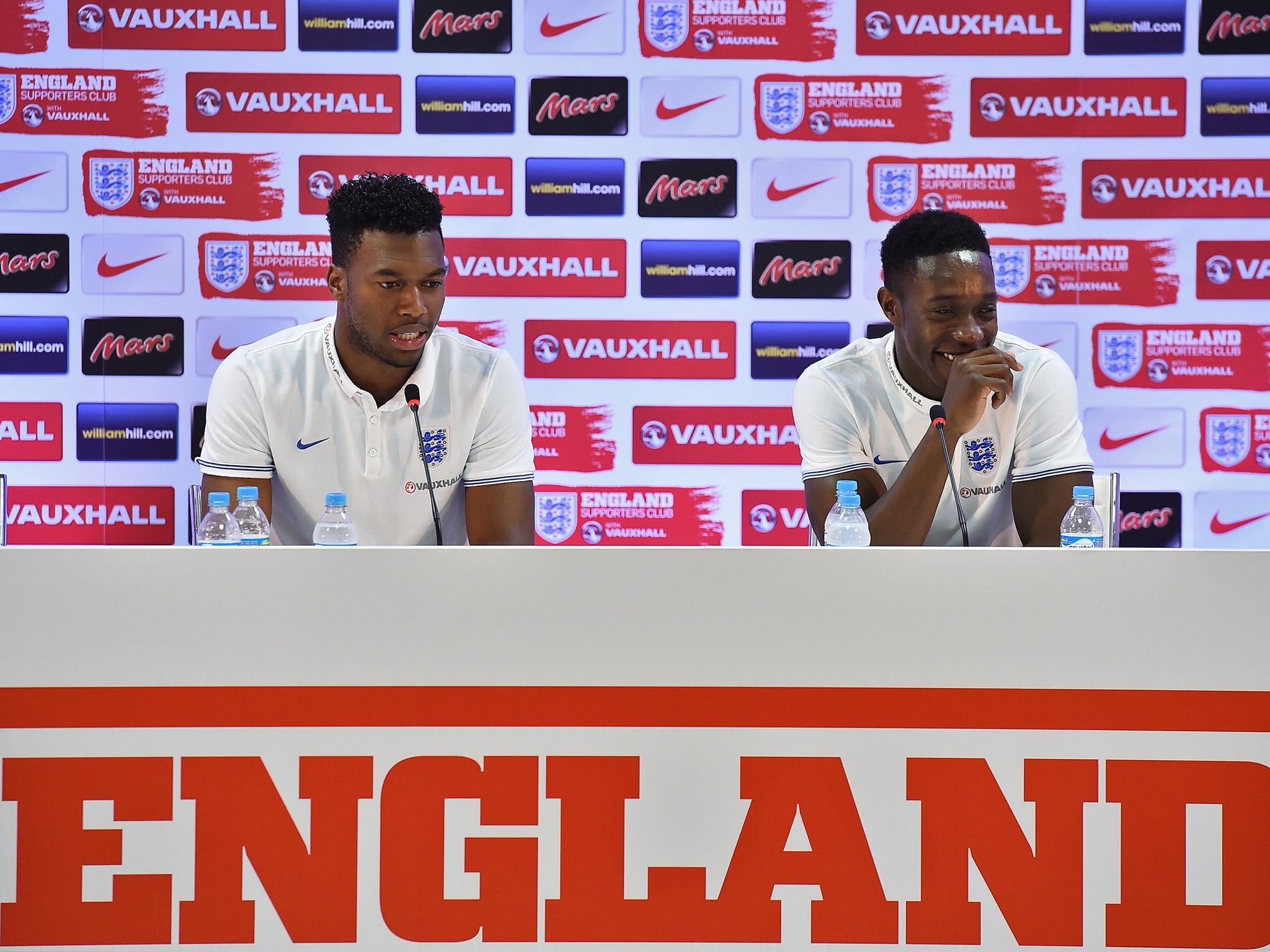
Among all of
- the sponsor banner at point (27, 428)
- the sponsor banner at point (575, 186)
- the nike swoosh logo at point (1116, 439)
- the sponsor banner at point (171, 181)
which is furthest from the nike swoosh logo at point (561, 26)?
the nike swoosh logo at point (1116, 439)

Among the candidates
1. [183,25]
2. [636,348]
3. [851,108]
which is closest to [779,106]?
[851,108]

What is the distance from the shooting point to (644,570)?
1.25 metres

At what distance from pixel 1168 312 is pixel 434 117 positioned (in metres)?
2.61

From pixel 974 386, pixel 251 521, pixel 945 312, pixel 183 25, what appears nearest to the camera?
pixel 251 521

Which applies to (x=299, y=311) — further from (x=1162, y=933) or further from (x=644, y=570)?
(x=1162, y=933)

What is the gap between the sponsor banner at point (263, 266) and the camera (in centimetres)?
348

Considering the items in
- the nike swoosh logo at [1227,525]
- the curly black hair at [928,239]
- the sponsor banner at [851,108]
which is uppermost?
the sponsor banner at [851,108]

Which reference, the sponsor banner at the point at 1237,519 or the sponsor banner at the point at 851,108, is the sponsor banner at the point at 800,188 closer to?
the sponsor banner at the point at 851,108

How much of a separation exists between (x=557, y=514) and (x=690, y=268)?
3.16 feet

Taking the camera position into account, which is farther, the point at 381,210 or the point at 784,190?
the point at 784,190

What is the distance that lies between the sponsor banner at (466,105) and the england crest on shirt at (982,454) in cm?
211

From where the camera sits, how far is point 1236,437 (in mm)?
3521

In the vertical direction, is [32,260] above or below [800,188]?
below

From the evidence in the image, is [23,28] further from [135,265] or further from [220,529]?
[220,529]
